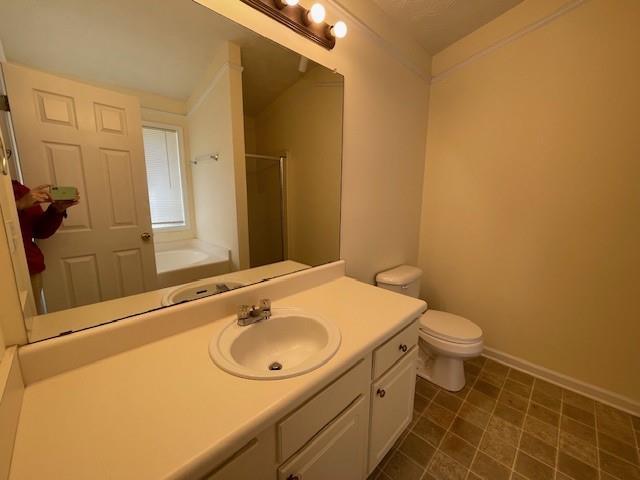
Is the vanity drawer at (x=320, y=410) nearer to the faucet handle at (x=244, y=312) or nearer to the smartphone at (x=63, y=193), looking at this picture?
the faucet handle at (x=244, y=312)

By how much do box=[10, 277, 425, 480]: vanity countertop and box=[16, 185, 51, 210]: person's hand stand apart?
0.47 metres

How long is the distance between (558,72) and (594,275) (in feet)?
4.08

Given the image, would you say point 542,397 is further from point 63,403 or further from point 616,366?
point 63,403

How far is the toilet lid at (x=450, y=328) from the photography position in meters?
1.56

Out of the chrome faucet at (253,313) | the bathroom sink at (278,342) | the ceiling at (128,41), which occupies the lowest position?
the bathroom sink at (278,342)

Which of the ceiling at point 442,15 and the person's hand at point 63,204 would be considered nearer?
the person's hand at point 63,204

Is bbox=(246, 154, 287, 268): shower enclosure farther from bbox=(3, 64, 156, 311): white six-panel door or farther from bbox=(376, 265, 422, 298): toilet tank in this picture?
bbox=(376, 265, 422, 298): toilet tank

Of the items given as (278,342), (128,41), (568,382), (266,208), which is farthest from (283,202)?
(568,382)

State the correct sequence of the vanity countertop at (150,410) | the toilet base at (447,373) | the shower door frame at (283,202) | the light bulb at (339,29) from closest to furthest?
the vanity countertop at (150,410) < the light bulb at (339,29) < the shower door frame at (283,202) < the toilet base at (447,373)

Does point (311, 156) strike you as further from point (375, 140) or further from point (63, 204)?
point (63, 204)

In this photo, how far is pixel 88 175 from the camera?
29.6 inches

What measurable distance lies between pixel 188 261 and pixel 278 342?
48 centimetres

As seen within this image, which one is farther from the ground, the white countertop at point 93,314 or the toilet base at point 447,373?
the white countertop at point 93,314


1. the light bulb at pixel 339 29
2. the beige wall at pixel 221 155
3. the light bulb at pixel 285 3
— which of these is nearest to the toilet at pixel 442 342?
the beige wall at pixel 221 155
